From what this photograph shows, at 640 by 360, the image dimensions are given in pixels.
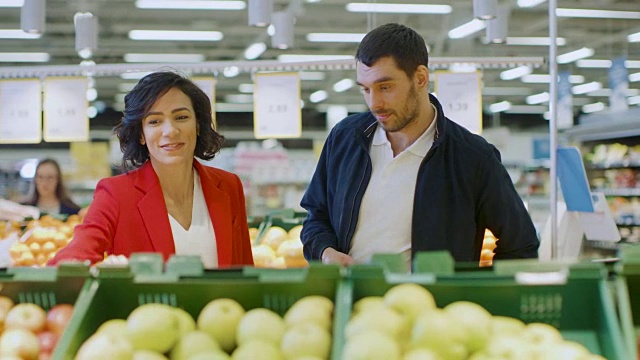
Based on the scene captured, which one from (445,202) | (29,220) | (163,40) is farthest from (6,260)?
(163,40)

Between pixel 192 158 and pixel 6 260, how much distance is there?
1634mm

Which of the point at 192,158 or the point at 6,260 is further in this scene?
the point at 6,260

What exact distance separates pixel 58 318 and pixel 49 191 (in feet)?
17.0

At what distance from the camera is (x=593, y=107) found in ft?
87.2

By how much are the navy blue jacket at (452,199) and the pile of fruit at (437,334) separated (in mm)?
929

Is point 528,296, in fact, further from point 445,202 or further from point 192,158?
point 192,158

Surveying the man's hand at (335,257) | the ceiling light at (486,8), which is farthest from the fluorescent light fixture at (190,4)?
the man's hand at (335,257)

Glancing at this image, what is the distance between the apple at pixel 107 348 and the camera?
1418 mm

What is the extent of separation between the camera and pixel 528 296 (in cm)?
162

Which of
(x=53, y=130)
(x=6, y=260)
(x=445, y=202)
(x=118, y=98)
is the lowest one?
(x=6, y=260)

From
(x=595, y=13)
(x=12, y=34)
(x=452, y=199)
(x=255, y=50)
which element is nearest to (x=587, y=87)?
(x=595, y=13)

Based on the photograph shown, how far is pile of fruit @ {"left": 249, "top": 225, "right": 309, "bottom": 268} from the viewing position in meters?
3.72

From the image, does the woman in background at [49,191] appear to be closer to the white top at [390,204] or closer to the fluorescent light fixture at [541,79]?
the white top at [390,204]

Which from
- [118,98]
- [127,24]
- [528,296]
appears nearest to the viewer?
[528,296]
